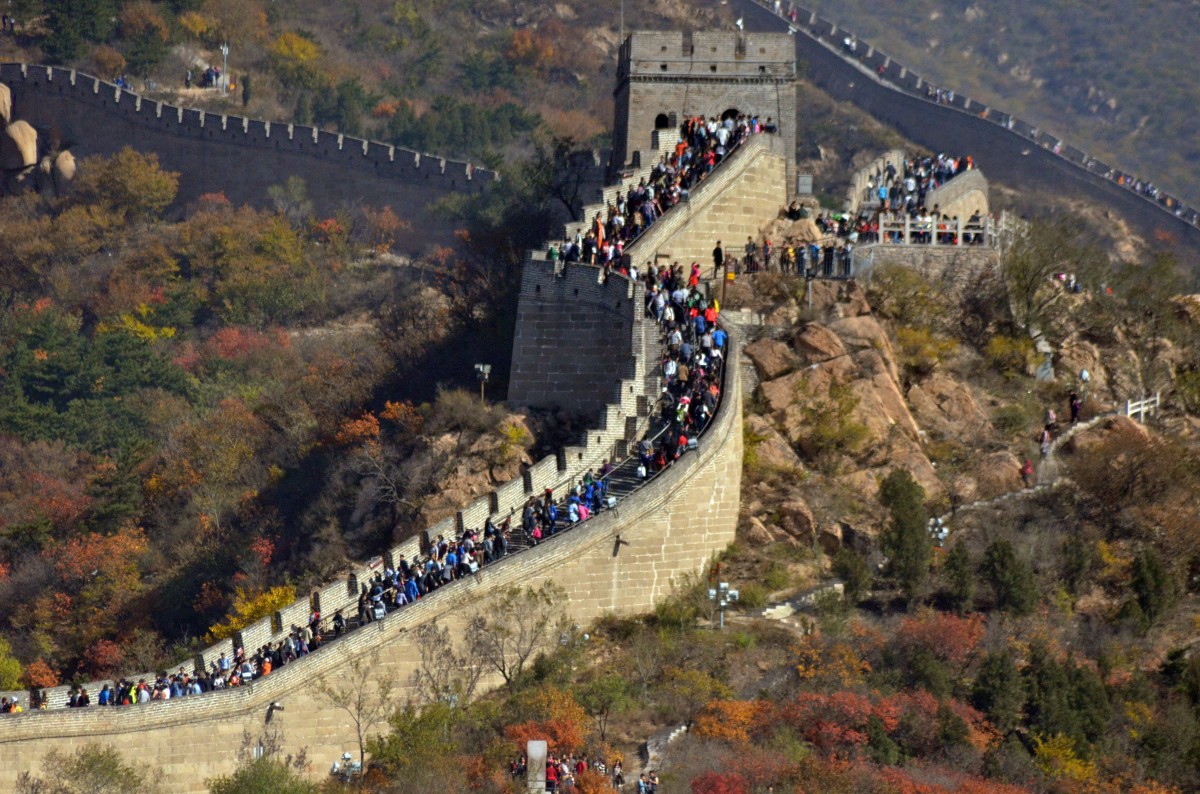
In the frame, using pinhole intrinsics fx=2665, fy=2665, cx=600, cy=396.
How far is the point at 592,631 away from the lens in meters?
44.7

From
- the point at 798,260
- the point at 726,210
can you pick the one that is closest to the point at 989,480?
the point at 798,260

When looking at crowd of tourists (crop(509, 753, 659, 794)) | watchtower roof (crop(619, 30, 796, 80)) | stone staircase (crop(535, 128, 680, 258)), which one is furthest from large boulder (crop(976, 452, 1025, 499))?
crowd of tourists (crop(509, 753, 659, 794))

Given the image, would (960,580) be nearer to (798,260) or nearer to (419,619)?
(798,260)

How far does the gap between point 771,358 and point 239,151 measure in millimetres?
42886

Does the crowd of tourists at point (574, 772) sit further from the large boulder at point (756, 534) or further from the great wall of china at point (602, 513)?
the large boulder at point (756, 534)

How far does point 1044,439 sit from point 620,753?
44.2ft

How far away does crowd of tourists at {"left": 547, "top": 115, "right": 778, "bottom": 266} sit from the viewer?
51656 mm

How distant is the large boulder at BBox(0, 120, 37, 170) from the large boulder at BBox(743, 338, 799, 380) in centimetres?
4890

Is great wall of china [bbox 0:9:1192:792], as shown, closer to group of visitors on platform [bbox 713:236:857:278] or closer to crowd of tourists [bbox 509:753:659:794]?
group of visitors on platform [bbox 713:236:857:278]

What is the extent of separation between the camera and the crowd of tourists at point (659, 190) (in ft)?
169

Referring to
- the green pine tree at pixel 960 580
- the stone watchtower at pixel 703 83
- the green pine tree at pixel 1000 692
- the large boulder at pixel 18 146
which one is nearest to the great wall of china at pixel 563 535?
the stone watchtower at pixel 703 83

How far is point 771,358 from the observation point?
50094mm

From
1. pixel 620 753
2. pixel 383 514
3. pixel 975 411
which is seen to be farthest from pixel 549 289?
pixel 620 753

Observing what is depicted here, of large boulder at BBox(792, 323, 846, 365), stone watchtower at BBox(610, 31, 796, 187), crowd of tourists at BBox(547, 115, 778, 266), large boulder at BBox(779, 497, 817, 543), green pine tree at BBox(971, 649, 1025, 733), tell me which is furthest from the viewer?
stone watchtower at BBox(610, 31, 796, 187)
